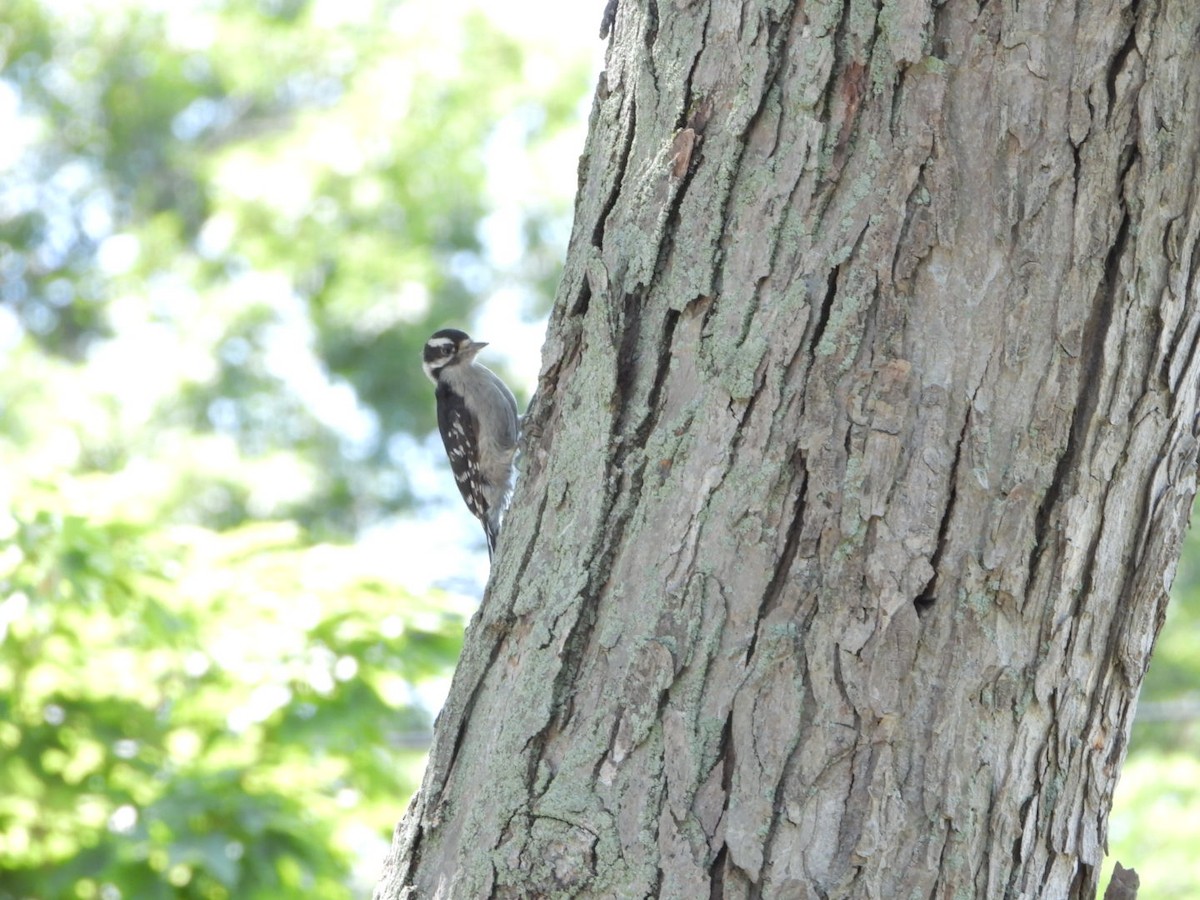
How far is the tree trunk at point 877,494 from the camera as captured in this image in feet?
6.05

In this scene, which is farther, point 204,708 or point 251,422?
point 251,422

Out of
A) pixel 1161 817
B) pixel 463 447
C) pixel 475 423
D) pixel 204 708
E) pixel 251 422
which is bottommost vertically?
pixel 204 708

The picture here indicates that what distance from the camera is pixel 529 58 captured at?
42.8 ft

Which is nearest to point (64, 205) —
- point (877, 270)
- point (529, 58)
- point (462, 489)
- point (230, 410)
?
point (230, 410)

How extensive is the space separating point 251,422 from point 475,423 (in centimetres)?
634

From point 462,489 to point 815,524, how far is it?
4.61m

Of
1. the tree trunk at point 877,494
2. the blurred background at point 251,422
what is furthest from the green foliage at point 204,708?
the tree trunk at point 877,494

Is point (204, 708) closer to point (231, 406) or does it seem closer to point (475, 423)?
point (475, 423)

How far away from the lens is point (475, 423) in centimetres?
616

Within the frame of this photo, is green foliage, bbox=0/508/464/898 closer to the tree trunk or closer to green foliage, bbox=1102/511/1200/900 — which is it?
the tree trunk

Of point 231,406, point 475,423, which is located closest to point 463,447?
point 475,423

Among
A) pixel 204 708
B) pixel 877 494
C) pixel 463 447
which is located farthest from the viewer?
pixel 463 447

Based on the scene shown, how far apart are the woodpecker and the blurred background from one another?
2.57ft

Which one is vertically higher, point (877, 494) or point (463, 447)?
point (463, 447)
